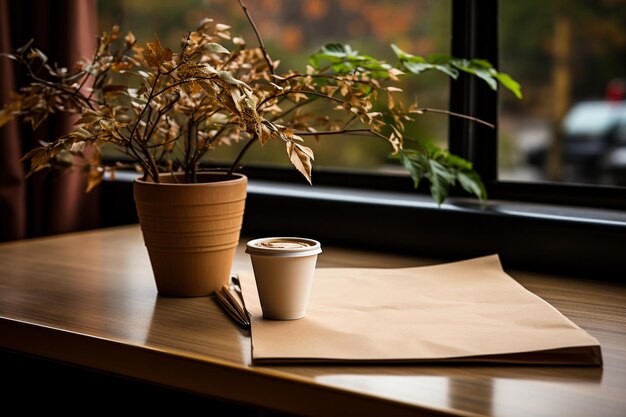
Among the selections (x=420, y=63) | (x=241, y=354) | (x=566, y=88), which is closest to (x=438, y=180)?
(x=420, y=63)

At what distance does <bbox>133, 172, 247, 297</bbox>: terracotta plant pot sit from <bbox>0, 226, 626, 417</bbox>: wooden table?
0.03 metres

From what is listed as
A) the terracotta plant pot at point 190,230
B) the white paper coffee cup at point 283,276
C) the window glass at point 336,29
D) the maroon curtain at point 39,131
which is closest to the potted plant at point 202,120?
the terracotta plant pot at point 190,230

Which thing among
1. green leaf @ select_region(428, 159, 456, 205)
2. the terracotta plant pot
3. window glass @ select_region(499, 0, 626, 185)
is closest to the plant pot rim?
the terracotta plant pot

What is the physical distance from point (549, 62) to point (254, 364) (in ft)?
19.1

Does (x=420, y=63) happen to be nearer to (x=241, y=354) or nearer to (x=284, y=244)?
(x=284, y=244)

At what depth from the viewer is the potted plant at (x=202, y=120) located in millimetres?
904

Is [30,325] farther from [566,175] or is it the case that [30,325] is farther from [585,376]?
[566,175]

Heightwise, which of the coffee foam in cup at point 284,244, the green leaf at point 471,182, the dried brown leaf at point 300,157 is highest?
the dried brown leaf at point 300,157

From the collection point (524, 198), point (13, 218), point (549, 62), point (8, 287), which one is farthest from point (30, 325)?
point (549, 62)

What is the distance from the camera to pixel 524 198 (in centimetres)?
143

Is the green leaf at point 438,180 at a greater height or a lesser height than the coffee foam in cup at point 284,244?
greater

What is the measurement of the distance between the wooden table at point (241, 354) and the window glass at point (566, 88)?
4699 millimetres

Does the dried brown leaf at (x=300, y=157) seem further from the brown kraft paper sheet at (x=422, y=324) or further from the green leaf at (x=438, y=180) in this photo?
the green leaf at (x=438, y=180)

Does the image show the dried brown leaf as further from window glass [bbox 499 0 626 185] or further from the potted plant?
window glass [bbox 499 0 626 185]
